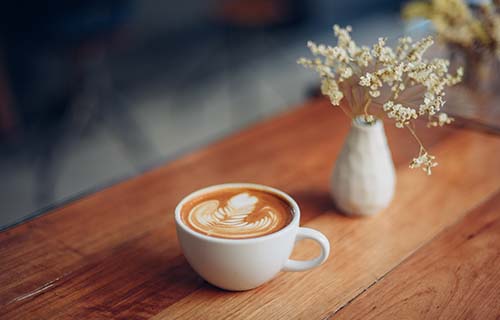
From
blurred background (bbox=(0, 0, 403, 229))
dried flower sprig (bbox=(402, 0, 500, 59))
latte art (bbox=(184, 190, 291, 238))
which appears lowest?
blurred background (bbox=(0, 0, 403, 229))

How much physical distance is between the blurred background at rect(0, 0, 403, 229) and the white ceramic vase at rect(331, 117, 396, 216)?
95 cm

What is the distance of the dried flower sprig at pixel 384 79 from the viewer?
2.58ft

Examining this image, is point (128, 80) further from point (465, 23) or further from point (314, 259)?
point (314, 259)

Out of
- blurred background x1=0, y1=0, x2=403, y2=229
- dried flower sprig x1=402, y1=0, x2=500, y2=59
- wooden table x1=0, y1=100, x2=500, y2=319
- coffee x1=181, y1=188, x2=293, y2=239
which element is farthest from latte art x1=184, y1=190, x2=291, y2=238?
blurred background x1=0, y1=0, x2=403, y2=229

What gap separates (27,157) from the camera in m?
2.57

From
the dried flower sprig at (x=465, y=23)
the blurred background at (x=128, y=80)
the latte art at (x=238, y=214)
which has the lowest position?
the blurred background at (x=128, y=80)

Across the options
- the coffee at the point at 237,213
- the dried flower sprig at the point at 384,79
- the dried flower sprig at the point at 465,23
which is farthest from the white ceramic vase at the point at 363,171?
the dried flower sprig at the point at 465,23

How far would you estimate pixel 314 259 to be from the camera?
0.75 meters

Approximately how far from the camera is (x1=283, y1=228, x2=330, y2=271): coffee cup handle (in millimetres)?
732

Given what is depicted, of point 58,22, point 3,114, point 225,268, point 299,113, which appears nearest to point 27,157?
point 3,114

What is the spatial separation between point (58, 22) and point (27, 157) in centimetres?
71

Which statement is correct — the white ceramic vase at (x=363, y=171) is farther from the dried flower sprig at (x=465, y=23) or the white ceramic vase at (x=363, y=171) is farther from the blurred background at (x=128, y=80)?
the blurred background at (x=128, y=80)

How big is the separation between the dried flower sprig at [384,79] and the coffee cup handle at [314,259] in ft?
0.57

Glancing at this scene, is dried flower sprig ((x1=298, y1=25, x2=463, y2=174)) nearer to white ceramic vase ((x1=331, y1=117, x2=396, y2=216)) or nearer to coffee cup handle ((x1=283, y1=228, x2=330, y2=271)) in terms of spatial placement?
white ceramic vase ((x1=331, y1=117, x2=396, y2=216))
